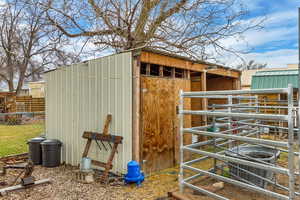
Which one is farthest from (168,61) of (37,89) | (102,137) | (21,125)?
(37,89)

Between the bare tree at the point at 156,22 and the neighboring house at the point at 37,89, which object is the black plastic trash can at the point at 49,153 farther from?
the neighboring house at the point at 37,89

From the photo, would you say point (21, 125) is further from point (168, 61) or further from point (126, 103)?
point (168, 61)

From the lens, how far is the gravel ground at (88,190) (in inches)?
142

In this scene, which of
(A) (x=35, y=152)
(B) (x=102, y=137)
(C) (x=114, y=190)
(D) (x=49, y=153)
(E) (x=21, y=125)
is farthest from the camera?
(E) (x=21, y=125)

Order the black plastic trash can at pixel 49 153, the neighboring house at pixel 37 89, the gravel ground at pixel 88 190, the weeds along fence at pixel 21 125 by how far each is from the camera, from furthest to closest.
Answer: the neighboring house at pixel 37 89 → the weeds along fence at pixel 21 125 → the black plastic trash can at pixel 49 153 → the gravel ground at pixel 88 190

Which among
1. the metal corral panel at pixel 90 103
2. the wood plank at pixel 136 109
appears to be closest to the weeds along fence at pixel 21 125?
the metal corral panel at pixel 90 103

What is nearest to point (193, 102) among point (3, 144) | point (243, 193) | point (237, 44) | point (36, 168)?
point (237, 44)

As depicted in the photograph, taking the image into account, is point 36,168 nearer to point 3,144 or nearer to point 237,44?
point 3,144

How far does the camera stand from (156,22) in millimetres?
7371

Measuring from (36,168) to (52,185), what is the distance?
4.45 feet

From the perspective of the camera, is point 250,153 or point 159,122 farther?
point 159,122

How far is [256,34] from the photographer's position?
7.27 metres

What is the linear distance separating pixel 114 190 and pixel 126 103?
161 cm

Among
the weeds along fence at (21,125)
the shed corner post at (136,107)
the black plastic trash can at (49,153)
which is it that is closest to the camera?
the shed corner post at (136,107)
